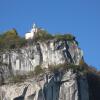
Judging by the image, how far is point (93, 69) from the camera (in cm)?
10500

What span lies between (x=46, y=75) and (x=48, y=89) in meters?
1.96

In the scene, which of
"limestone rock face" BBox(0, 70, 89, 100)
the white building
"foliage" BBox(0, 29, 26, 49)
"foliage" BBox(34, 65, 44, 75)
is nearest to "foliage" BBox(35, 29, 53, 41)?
the white building

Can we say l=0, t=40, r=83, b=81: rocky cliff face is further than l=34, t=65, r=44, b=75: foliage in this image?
Yes

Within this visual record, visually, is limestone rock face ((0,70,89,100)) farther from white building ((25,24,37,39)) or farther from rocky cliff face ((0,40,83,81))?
white building ((25,24,37,39))

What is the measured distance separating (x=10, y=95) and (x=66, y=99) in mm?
7148

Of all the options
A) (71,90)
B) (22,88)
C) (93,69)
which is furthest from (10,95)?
(93,69)

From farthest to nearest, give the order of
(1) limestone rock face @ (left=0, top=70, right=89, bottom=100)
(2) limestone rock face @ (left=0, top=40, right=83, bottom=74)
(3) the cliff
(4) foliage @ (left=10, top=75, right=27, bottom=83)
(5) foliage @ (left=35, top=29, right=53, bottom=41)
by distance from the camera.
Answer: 1. (5) foliage @ (left=35, top=29, right=53, bottom=41)
2. (2) limestone rock face @ (left=0, top=40, right=83, bottom=74)
3. (4) foliage @ (left=10, top=75, right=27, bottom=83)
4. (3) the cliff
5. (1) limestone rock face @ (left=0, top=70, right=89, bottom=100)

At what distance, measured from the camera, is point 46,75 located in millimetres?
94062

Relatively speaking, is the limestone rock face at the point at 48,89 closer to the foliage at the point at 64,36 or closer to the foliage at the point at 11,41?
the foliage at the point at 64,36

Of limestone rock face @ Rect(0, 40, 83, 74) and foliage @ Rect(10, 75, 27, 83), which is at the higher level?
limestone rock face @ Rect(0, 40, 83, 74)

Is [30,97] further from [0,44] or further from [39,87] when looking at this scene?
[0,44]

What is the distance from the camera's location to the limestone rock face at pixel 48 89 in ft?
305

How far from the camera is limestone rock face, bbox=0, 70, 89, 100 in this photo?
9300 cm

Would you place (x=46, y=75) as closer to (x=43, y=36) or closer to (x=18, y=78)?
(x=18, y=78)
